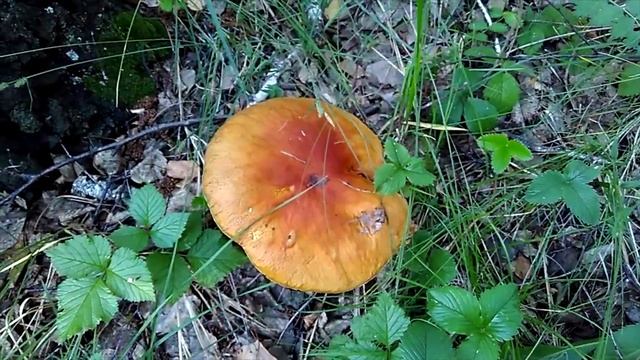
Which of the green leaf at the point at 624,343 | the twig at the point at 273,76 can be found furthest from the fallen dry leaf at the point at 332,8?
the green leaf at the point at 624,343

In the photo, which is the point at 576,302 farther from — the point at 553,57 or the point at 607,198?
the point at 553,57

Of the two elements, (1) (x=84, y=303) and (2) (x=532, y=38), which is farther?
(2) (x=532, y=38)

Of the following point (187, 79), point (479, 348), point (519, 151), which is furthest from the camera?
point (187, 79)

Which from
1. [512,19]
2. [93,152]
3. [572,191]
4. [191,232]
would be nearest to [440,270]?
[572,191]

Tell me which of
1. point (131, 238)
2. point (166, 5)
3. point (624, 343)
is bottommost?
point (624, 343)

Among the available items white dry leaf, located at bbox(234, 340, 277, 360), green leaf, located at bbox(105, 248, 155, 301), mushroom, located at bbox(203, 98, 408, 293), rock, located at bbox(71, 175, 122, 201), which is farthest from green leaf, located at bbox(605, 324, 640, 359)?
rock, located at bbox(71, 175, 122, 201)

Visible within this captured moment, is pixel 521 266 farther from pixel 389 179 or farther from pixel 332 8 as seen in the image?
pixel 332 8
